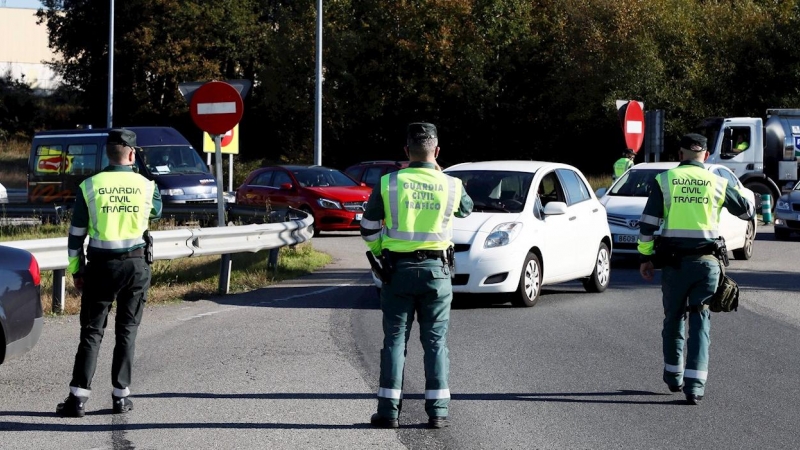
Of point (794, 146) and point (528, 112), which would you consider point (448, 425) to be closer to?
point (794, 146)

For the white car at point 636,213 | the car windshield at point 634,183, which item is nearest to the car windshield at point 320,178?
the white car at point 636,213

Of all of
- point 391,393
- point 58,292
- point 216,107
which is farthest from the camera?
point 216,107

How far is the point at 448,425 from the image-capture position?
7375 mm

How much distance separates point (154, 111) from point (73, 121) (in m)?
7.05

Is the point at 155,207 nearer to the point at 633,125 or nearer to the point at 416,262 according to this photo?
the point at 416,262

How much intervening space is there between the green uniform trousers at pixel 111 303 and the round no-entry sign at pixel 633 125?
17.2 metres

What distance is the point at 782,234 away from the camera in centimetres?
2552

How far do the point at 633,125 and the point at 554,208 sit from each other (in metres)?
11.3

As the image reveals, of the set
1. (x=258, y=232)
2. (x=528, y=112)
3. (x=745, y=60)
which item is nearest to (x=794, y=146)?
Result: (x=745, y=60)

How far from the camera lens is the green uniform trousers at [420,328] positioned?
723cm

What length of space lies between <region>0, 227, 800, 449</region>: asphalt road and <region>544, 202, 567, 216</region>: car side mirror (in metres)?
1.02

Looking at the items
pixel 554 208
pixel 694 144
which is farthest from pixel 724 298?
pixel 554 208

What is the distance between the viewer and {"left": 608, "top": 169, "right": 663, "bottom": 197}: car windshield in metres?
19.7

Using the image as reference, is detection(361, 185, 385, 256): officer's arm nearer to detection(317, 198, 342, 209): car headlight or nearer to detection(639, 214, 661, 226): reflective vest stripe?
detection(639, 214, 661, 226): reflective vest stripe
